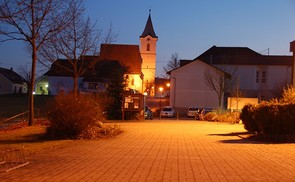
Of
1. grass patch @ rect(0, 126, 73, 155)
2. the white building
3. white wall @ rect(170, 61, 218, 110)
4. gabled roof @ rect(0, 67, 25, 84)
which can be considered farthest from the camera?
gabled roof @ rect(0, 67, 25, 84)

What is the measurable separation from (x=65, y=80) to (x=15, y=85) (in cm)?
1910

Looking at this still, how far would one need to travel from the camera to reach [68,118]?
65.8ft

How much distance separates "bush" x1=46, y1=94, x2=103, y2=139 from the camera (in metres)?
20.1

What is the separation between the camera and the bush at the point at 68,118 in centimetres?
2008

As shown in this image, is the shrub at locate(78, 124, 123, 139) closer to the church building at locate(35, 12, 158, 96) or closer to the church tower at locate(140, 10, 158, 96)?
the church building at locate(35, 12, 158, 96)

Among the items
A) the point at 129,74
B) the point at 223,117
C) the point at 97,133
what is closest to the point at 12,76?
the point at 129,74

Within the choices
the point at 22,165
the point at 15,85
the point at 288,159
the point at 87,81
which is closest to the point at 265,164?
the point at 288,159

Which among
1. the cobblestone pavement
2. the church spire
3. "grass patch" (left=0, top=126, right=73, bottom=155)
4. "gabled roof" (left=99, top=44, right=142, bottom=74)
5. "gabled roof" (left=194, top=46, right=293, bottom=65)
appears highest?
the church spire

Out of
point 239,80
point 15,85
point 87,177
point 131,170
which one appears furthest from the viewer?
point 15,85

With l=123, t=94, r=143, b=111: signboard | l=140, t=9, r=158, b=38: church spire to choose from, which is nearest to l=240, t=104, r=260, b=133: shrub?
l=123, t=94, r=143, b=111: signboard

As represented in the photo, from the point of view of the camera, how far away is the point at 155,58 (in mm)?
112250

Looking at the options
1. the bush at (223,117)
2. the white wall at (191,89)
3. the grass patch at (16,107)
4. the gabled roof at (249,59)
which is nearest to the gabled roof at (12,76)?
the grass patch at (16,107)

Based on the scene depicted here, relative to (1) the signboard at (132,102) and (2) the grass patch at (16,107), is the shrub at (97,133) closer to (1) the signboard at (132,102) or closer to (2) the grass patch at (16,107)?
(2) the grass patch at (16,107)

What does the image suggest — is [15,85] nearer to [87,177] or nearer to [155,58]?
[155,58]
